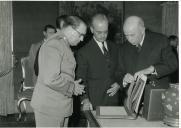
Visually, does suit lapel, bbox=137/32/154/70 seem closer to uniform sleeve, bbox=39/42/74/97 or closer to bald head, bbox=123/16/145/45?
bald head, bbox=123/16/145/45

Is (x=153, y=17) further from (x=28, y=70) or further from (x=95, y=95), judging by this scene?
(x=95, y=95)

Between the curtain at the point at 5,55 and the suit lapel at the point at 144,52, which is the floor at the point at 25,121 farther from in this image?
the suit lapel at the point at 144,52

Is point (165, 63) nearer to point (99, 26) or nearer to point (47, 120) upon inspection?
point (99, 26)

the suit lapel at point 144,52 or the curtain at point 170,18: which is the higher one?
the curtain at point 170,18

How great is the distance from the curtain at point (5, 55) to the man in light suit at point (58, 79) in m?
3.59

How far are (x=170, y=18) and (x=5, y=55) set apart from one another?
4.00 meters

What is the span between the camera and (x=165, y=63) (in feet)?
9.25

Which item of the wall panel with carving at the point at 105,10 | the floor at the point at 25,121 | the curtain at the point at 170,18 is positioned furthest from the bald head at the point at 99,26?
the curtain at the point at 170,18

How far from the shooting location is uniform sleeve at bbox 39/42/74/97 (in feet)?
7.63

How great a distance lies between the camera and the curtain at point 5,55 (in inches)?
229

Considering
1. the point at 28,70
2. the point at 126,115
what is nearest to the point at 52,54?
the point at 126,115

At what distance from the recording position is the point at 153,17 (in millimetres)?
7629

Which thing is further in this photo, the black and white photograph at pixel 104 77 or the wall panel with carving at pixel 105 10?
the wall panel with carving at pixel 105 10

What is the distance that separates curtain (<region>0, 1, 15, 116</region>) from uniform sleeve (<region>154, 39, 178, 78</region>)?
12.3 feet
